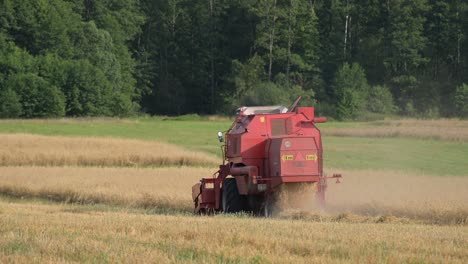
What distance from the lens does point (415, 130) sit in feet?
162

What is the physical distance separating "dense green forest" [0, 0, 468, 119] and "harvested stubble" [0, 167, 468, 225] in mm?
38715

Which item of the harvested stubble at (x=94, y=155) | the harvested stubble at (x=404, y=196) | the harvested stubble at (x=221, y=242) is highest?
the harvested stubble at (x=221, y=242)

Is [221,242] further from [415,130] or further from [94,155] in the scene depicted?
[415,130]

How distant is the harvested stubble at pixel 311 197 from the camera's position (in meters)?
20.6

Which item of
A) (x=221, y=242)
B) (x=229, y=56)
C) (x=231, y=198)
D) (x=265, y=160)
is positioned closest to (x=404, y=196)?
(x=265, y=160)

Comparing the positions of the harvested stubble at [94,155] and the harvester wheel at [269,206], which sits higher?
the harvester wheel at [269,206]

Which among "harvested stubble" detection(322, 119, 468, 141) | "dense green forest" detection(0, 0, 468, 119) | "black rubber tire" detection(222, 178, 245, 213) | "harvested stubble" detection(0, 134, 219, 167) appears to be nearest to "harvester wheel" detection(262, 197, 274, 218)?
"black rubber tire" detection(222, 178, 245, 213)

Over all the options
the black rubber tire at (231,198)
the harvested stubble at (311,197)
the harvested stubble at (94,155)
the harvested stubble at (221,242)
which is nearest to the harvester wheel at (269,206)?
the harvested stubble at (311,197)

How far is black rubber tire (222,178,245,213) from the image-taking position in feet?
69.5

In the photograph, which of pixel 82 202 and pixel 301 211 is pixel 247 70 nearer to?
pixel 82 202

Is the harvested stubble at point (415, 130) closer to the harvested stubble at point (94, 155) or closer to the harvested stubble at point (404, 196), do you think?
the harvested stubble at point (94, 155)

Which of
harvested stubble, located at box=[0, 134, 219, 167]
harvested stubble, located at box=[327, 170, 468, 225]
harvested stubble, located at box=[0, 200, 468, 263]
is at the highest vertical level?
harvested stubble, located at box=[0, 200, 468, 263]

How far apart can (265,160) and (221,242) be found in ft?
26.0

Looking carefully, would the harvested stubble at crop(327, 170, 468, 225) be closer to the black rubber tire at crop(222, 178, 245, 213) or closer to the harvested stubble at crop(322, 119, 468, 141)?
the black rubber tire at crop(222, 178, 245, 213)
